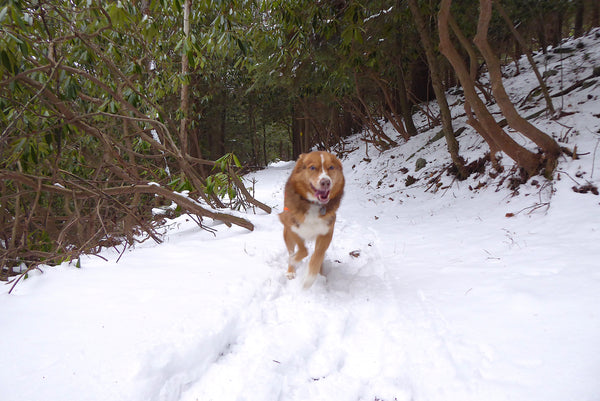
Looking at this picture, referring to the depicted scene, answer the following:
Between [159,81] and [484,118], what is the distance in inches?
233

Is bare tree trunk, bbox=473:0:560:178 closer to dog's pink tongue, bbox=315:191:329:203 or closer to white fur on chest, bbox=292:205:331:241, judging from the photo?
dog's pink tongue, bbox=315:191:329:203

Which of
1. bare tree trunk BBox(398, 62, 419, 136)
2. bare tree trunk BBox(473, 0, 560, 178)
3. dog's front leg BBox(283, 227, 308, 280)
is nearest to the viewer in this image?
dog's front leg BBox(283, 227, 308, 280)

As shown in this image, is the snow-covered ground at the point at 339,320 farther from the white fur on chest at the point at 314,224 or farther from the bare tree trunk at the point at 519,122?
the white fur on chest at the point at 314,224

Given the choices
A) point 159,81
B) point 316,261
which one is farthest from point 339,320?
point 159,81

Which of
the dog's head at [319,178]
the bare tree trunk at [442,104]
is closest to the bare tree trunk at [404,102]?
the bare tree trunk at [442,104]

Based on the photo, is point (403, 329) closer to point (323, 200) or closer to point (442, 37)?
point (323, 200)

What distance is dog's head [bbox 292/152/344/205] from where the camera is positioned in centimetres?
311

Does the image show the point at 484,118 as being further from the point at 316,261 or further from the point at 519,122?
the point at 316,261

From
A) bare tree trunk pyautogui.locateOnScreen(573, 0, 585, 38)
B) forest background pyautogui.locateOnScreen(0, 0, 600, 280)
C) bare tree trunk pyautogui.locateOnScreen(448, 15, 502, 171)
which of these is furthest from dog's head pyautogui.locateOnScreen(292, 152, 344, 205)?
bare tree trunk pyautogui.locateOnScreen(573, 0, 585, 38)

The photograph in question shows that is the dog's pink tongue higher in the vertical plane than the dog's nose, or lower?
lower

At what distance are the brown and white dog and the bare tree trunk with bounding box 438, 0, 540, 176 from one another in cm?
306

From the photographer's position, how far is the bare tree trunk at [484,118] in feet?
14.9

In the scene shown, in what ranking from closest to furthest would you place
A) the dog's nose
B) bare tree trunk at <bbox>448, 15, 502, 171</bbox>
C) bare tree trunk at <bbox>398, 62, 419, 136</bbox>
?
the dog's nose → bare tree trunk at <bbox>448, 15, 502, 171</bbox> → bare tree trunk at <bbox>398, 62, 419, 136</bbox>

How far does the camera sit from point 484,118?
4.93 meters
